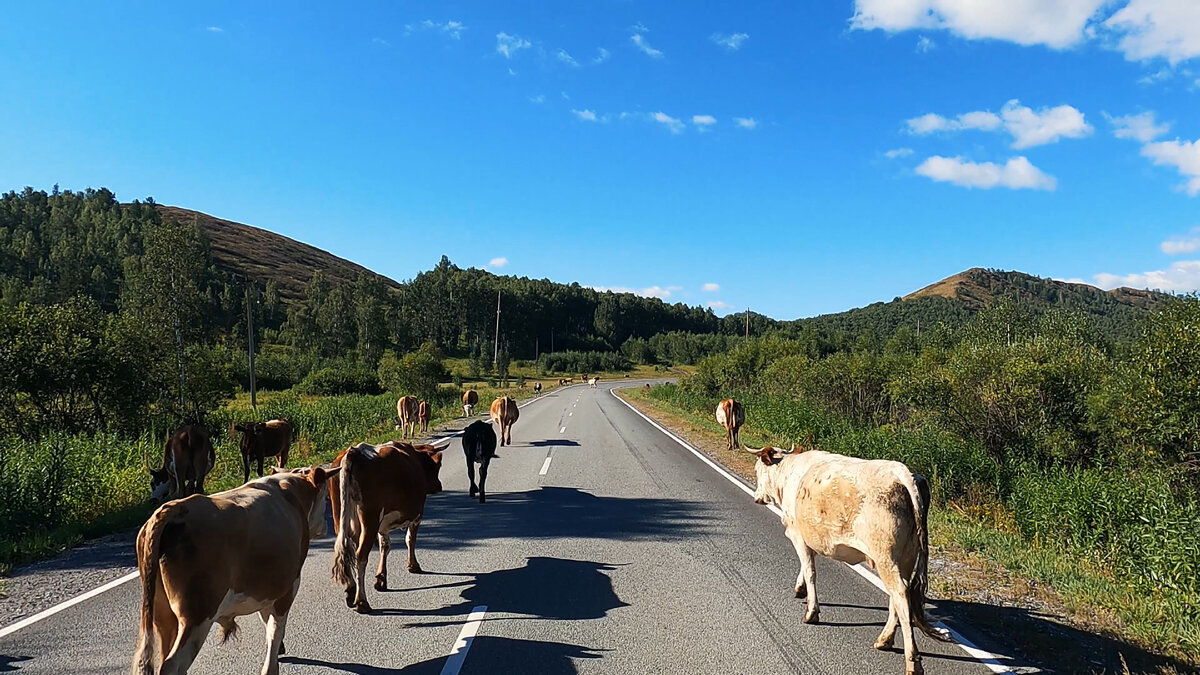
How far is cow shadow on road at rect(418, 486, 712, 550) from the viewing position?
8.14 meters

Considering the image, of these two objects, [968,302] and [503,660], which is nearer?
[503,660]

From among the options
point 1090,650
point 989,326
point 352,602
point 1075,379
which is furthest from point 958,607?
point 989,326

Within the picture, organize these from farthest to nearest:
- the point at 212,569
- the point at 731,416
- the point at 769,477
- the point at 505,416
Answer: the point at 505,416, the point at 731,416, the point at 769,477, the point at 212,569

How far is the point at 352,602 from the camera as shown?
550 cm

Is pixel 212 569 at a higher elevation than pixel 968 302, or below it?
below

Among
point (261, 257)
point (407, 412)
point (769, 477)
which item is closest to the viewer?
point (769, 477)

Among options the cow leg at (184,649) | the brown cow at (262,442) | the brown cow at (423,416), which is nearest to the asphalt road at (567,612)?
the cow leg at (184,649)

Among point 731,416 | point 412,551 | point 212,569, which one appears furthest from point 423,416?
point 212,569

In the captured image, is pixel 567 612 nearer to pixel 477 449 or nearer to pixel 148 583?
pixel 148 583

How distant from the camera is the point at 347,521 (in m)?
5.67

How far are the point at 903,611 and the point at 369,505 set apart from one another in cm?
455

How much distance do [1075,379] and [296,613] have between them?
644 inches

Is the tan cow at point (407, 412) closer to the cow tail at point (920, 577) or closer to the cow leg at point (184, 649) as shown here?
the cow leg at point (184, 649)

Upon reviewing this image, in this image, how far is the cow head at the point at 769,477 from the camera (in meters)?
6.64
